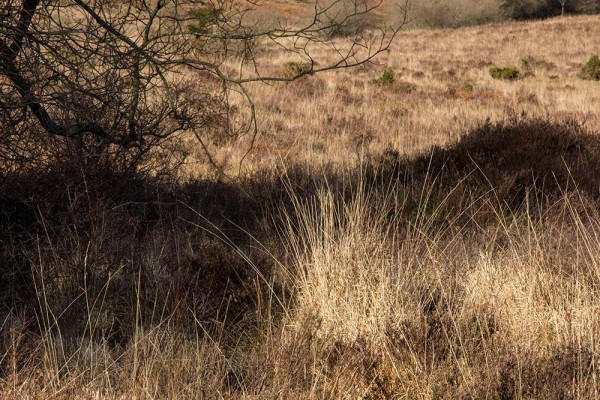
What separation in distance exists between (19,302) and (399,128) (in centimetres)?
715

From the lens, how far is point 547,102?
12.0 m

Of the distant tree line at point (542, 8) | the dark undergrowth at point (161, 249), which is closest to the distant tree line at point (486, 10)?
the distant tree line at point (542, 8)

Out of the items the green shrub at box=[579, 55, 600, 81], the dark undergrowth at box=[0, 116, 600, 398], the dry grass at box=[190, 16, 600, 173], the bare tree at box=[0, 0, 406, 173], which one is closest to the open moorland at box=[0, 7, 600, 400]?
the dark undergrowth at box=[0, 116, 600, 398]

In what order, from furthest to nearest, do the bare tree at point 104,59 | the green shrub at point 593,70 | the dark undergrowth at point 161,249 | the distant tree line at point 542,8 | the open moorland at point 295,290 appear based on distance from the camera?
the distant tree line at point 542,8 → the green shrub at point 593,70 → the bare tree at point 104,59 → the dark undergrowth at point 161,249 → the open moorland at point 295,290

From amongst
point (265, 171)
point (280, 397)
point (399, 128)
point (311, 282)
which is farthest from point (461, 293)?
point (399, 128)

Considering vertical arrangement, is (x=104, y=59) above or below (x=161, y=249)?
above

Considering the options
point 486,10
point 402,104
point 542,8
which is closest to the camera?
point 402,104

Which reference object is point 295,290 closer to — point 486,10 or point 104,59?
point 104,59

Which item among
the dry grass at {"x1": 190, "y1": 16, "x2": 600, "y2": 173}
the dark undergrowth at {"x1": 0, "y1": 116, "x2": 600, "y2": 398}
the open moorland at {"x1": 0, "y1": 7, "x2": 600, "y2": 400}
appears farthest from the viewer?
the dry grass at {"x1": 190, "y1": 16, "x2": 600, "y2": 173}

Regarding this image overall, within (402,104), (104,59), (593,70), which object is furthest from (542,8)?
(104,59)

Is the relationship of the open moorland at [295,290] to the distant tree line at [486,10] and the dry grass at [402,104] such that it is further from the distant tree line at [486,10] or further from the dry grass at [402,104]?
the distant tree line at [486,10]

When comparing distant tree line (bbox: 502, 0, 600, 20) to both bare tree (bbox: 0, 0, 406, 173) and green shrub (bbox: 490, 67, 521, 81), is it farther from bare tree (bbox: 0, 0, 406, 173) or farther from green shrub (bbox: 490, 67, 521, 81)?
bare tree (bbox: 0, 0, 406, 173)

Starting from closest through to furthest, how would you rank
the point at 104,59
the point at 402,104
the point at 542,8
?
the point at 104,59 → the point at 402,104 → the point at 542,8

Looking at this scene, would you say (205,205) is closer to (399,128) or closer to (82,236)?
(82,236)
